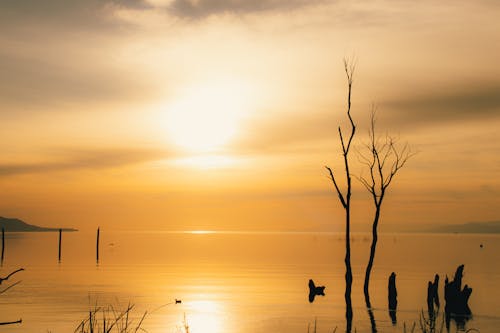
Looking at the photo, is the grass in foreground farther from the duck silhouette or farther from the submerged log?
the submerged log

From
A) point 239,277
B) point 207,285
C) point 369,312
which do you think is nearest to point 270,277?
point 239,277

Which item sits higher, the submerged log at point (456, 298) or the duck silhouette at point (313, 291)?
the submerged log at point (456, 298)

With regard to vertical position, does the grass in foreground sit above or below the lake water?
above

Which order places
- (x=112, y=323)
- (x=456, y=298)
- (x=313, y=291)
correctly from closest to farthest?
(x=112, y=323) → (x=456, y=298) → (x=313, y=291)

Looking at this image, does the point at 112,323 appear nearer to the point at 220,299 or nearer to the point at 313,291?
the point at 220,299

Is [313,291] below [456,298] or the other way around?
below

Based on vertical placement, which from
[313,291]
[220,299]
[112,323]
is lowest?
[220,299]

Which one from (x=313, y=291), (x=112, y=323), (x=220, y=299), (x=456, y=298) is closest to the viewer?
(x=112, y=323)

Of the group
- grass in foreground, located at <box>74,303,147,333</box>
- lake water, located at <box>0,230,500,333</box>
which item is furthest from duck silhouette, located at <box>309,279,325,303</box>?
grass in foreground, located at <box>74,303,147,333</box>

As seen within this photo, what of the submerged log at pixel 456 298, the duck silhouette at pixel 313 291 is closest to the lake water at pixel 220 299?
the duck silhouette at pixel 313 291

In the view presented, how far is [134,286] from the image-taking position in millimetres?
58781

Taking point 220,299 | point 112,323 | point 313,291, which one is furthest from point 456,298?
point 112,323

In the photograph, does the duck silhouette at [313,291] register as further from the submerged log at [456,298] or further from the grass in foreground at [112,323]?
the grass in foreground at [112,323]

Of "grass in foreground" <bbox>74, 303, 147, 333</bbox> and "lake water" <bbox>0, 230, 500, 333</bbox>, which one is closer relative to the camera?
"grass in foreground" <bbox>74, 303, 147, 333</bbox>
